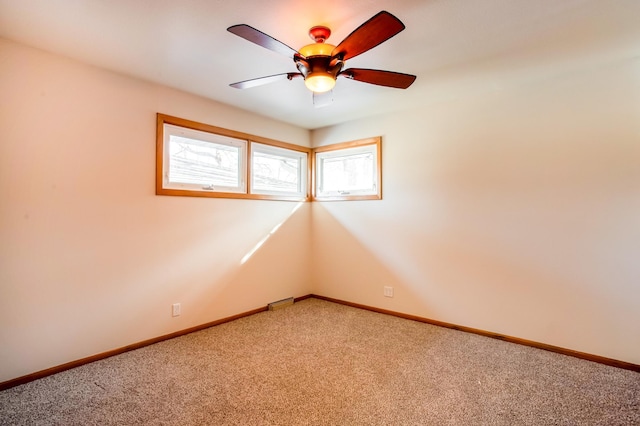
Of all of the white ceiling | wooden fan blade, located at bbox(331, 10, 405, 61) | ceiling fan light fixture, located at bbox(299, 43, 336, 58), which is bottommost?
wooden fan blade, located at bbox(331, 10, 405, 61)

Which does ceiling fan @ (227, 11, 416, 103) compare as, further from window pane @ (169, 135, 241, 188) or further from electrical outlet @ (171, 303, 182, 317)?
electrical outlet @ (171, 303, 182, 317)

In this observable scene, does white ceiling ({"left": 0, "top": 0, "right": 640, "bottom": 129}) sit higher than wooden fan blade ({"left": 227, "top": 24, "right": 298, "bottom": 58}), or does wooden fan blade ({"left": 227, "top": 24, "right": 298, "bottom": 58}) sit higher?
white ceiling ({"left": 0, "top": 0, "right": 640, "bottom": 129})

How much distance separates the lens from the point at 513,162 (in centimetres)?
289

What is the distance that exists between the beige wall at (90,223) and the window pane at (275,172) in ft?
1.93

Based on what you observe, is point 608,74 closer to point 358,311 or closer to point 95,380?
point 358,311

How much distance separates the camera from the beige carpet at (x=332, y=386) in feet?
5.92

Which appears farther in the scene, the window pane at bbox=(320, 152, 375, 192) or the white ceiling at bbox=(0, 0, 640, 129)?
the window pane at bbox=(320, 152, 375, 192)

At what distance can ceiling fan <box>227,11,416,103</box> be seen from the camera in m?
1.55

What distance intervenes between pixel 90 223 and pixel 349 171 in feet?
9.28

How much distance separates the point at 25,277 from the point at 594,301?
4.28 meters

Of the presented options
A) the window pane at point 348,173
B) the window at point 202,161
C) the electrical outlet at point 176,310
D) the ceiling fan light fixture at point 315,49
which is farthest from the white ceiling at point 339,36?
the electrical outlet at point 176,310

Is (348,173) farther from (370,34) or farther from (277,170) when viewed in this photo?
(370,34)

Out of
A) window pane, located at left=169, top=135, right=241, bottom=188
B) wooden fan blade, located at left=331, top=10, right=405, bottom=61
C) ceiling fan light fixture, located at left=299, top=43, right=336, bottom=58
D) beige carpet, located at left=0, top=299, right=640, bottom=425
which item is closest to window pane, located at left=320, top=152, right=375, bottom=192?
window pane, located at left=169, top=135, right=241, bottom=188

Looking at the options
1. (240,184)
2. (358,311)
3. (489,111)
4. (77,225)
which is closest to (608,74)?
(489,111)
